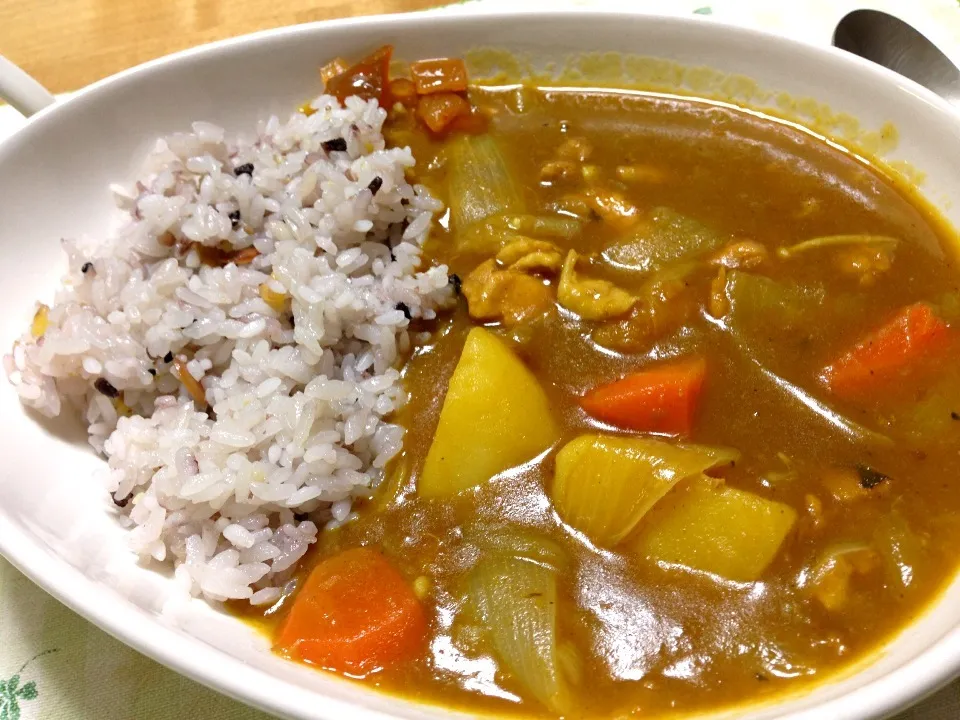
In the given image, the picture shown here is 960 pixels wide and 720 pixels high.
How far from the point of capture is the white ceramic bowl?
1.56 metres

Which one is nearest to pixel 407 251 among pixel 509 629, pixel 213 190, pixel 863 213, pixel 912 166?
pixel 213 190

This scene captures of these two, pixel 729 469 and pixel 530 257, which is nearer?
pixel 729 469

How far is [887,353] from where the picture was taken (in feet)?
7.35

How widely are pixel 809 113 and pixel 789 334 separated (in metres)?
1.03

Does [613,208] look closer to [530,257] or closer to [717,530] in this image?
[530,257]

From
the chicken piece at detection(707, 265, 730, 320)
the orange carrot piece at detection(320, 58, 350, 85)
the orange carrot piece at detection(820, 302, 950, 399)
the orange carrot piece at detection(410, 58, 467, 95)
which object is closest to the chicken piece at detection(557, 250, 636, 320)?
the chicken piece at detection(707, 265, 730, 320)

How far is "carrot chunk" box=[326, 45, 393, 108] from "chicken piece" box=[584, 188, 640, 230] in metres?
0.94

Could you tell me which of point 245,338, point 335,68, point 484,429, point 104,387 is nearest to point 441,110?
point 335,68

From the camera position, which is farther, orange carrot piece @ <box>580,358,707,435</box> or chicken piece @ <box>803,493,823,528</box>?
orange carrot piece @ <box>580,358,707,435</box>

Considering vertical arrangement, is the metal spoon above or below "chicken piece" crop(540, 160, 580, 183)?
above

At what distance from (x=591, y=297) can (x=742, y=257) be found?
540 mm

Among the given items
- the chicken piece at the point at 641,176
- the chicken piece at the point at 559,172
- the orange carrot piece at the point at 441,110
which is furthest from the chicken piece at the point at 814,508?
the orange carrot piece at the point at 441,110

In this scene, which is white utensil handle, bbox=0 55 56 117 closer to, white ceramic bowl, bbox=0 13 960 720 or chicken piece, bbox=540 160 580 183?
white ceramic bowl, bbox=0 13 960 720

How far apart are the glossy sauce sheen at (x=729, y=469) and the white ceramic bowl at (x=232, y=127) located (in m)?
0.11
